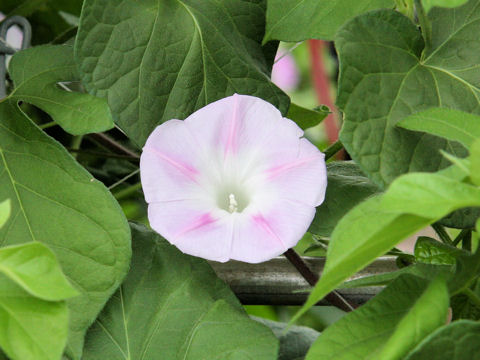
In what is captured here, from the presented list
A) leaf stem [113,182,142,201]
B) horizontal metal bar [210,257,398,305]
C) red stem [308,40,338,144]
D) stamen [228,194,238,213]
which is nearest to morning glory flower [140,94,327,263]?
stamen [228,194,238,213]

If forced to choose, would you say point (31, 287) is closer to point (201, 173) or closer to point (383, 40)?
point (201, 173)

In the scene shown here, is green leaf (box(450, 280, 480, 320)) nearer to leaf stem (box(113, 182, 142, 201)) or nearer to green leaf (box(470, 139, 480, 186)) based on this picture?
green leaf (box(470, 139, 480, 186))

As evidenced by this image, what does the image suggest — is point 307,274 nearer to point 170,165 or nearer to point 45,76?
point 170,165

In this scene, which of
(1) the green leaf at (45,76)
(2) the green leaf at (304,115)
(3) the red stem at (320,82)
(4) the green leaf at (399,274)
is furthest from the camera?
(3) the red stem at (320,82)

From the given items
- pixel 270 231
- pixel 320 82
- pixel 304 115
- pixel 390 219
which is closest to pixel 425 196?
pixel 390 219

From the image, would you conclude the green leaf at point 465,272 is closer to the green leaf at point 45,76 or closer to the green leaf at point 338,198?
the green leaf at point 338,198

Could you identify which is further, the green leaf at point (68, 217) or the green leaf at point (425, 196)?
the green leaf at point (68, 217)

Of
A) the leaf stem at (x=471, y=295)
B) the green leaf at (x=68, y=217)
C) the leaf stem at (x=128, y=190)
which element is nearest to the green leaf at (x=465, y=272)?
the leaf stem at (x=471, y=295)
